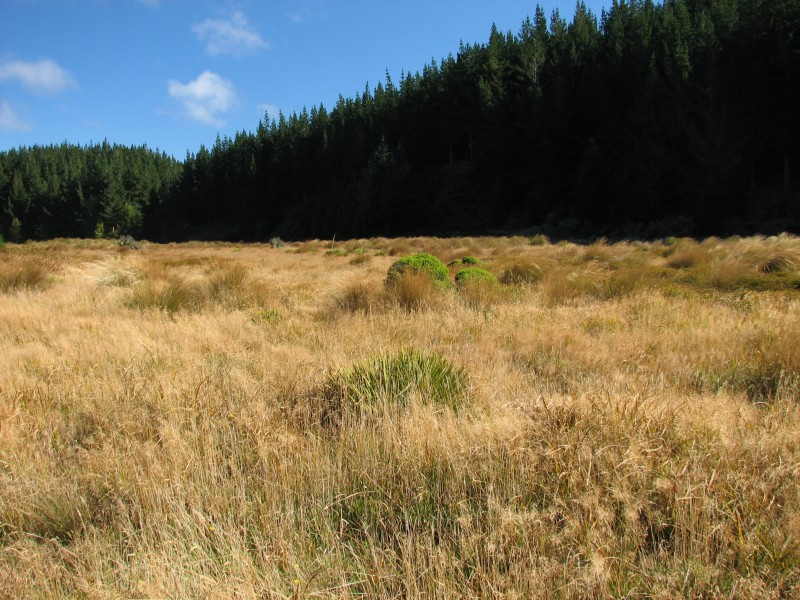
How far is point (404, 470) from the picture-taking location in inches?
89.4

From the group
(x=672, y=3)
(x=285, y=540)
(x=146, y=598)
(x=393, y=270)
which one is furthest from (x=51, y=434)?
(x=672, y=3)

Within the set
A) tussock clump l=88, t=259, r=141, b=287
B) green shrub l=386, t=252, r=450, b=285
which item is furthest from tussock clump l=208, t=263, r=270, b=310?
green shrub l=386, t=252, r=450, b=285

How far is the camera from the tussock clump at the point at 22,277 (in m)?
9.25

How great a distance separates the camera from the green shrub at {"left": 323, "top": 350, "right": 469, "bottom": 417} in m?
3.08

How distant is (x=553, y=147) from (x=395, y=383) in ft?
133

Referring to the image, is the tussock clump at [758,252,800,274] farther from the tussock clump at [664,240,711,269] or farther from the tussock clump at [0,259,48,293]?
the tussock clump at [0,259,48,293]

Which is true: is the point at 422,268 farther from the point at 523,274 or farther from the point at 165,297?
the point at 165,297

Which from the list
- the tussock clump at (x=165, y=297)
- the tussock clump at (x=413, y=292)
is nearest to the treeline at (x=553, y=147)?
the tussock clump at (x=413, y=292)

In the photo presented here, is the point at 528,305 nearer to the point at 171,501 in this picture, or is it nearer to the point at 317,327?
the point at 317,327

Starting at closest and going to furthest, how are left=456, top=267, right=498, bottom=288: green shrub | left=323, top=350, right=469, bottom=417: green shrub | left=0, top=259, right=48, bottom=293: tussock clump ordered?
1. left=323, top=350, right=469, bottom=417: green shrub
2. left=456, top=267, right=498, bottom=288: green shrub
3. left=0, top=259, right=48, bottom=293: tussock clump

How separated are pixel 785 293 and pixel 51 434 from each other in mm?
8974

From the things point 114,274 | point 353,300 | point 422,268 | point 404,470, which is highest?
point 114,274

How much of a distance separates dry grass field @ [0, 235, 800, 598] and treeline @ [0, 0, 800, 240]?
2844 cm

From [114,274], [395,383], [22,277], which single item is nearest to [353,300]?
[395,383]
